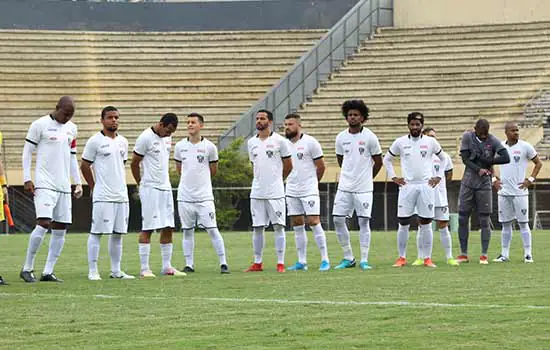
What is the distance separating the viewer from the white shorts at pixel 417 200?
19.5 meters

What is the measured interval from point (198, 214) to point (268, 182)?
107cm

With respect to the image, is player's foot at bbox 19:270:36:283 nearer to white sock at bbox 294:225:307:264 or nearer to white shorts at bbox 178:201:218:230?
white shorts at bbox 178:201:218:230

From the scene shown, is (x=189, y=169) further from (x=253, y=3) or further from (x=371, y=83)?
(x=253, y=3)

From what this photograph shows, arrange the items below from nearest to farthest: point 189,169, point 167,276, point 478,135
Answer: point 167,276, point 189,169, point 478,135

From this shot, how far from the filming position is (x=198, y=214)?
18.7 m

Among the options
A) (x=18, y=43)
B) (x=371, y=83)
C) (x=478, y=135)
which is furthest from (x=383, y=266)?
(x=18, y=43)

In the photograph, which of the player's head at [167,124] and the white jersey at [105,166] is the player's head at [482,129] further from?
the white jersey at [105,166]

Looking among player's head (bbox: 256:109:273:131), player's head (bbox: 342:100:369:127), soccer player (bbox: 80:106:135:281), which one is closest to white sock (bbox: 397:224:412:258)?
player's head (bbox: 342:100:369:127)

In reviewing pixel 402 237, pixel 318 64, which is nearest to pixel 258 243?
pixel 402 237

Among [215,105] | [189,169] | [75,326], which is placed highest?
[215,105]

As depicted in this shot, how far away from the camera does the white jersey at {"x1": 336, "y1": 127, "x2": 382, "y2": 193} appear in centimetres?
1923

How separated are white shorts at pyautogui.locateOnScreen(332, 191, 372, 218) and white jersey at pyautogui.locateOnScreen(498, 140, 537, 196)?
9.19 feet

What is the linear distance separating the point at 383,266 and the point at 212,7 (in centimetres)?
3775

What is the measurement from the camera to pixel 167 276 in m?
17.5
